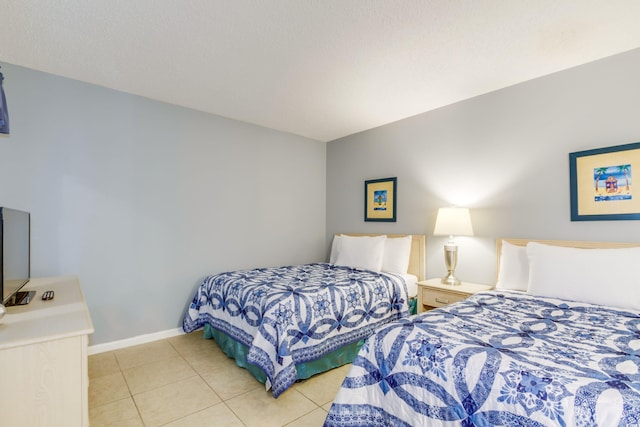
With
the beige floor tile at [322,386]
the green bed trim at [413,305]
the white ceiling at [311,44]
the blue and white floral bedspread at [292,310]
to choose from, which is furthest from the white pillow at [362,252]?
the white ceiling at [311,44]

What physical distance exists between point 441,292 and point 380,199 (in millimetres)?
1486

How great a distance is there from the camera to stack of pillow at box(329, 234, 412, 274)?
3.44 m

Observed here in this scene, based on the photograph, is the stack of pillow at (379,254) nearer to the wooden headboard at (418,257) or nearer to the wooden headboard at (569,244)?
the wooden headboard at (418,257)

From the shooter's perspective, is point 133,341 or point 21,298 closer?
point 21,298

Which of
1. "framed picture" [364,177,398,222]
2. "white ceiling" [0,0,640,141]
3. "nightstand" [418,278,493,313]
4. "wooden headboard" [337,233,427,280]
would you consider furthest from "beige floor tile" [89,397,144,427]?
"framed picture" [364,177,398,222]

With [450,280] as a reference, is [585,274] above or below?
above

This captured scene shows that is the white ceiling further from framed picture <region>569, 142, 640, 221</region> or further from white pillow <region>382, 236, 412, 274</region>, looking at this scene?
white pillow <region>382, 236, 412, 274</region>

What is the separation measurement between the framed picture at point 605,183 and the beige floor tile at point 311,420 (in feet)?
7.92

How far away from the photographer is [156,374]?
247cm

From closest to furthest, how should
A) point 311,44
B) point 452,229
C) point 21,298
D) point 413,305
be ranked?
point 21,298 → point 311,44 → point 452,229 → point 413,305

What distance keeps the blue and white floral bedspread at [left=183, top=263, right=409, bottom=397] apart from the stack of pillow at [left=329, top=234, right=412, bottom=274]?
0.74 ft

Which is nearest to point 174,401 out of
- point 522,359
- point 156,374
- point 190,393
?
point 190,393

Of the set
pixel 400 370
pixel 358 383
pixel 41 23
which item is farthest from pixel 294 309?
pixel 41 23

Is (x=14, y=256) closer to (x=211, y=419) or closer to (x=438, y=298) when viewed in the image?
(x=211, y=419)
